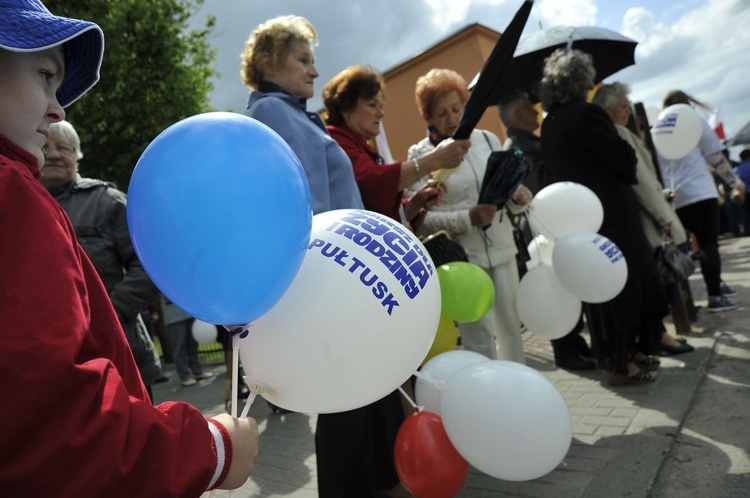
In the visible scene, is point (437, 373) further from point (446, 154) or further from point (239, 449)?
point (239, 449)

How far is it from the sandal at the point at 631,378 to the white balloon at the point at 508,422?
196 cm

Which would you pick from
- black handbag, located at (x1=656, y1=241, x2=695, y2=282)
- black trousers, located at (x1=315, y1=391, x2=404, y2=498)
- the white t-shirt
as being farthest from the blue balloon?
the white t-shirt

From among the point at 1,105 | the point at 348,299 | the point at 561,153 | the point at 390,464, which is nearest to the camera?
the point at 1,105

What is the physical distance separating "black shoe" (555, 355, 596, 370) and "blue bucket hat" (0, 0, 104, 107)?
13.0 feet

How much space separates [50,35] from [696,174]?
17.6 feet

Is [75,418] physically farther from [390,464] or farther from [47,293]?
[390,464]

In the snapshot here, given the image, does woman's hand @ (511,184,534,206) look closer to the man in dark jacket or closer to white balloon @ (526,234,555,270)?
white balloon @ (526,234,555,270)

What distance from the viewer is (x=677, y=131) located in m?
4.75

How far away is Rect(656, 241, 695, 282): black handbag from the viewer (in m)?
3.86

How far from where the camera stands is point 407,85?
13.2 m

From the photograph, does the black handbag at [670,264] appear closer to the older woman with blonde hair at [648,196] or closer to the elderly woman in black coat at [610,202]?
the older woman with blonde hair at [648,196]

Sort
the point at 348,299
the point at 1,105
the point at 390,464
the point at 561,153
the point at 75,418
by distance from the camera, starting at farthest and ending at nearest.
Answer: the point at 561,153 → the point at 390,464 → the point at 348,299 → the point at 1,105 → the point at 75,418

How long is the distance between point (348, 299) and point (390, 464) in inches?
59.2

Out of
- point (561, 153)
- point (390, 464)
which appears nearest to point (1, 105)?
point (390, 464)
